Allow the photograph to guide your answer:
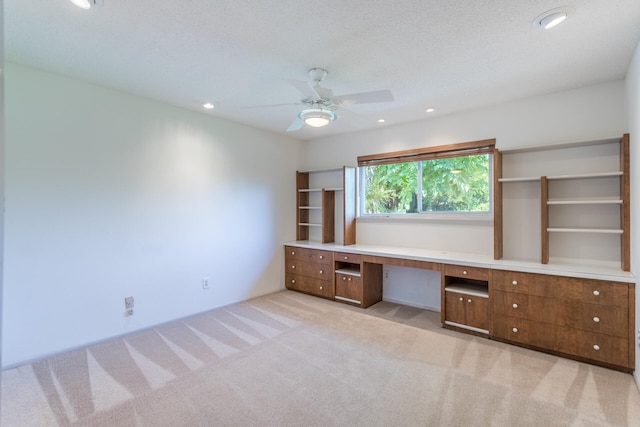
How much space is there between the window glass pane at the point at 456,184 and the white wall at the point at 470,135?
0.74 ft

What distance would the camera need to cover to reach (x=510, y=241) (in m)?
3.72

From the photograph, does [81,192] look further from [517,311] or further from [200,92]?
[517,311]

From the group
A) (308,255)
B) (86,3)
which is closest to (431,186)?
(308,255)

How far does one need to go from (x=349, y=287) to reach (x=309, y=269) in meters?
0.74

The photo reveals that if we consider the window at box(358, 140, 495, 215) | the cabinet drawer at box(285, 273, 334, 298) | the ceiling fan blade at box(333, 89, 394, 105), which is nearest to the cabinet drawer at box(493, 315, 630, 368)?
the window at box(358, 140, 495, 215)

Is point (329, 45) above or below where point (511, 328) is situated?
above

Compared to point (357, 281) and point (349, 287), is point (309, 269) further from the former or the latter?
point (357, 281)

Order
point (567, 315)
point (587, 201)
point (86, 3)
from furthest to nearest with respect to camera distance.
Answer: point (587, 201) → point (567, 315) → point (86, 3)

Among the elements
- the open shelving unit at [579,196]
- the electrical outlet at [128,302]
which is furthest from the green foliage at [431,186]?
the electrical outlet at [128,302]

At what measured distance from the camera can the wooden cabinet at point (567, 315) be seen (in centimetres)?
275

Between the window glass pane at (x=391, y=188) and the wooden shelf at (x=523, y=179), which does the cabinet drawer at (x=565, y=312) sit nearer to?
the wooden shelf at (x=523, y=179)

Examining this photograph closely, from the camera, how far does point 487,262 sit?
11.2ft

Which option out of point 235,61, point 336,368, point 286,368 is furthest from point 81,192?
point 336,368

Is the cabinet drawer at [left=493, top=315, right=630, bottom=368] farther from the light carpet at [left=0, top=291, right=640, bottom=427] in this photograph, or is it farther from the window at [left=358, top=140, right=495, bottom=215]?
the window at [left=358, top=140, right=495, bottom=215]
